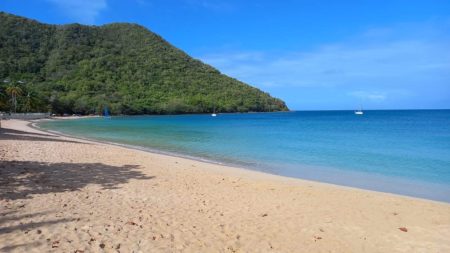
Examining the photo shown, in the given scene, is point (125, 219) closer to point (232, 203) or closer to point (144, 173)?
point (232, 203)

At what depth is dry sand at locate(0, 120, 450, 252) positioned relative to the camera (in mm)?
5508

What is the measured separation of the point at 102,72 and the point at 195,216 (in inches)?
4276

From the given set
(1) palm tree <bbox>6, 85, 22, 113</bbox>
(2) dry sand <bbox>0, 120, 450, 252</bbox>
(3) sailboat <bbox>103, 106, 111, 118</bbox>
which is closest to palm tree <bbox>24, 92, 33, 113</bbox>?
(1) palm tree <bbox>6, 85, 22, 113</bbox>

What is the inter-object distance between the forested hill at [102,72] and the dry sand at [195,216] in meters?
75.7

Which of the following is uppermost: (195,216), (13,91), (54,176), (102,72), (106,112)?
(102,72)

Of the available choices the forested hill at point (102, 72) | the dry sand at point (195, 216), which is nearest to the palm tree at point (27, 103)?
the forested hill at point (102, 72)

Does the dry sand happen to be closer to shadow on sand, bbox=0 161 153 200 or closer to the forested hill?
shadow on sand, bbox=0 161 153 200

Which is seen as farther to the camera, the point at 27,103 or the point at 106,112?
the point at 106,112

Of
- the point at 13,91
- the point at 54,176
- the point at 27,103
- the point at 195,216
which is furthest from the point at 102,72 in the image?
the point at 195,216

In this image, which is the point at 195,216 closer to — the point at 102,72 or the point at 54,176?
the point at 54,176

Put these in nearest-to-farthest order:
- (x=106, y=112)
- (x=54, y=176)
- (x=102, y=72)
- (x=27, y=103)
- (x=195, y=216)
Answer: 1. (x=195, y=216)
2. (x=54, y=176)
3. (x=27, y=103)
4. (x=106, y=112)
5. (x=102, y=72)

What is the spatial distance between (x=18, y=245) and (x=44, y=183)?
437 centimetres

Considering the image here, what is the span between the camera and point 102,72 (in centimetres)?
10788

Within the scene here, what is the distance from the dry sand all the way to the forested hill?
248 feet
